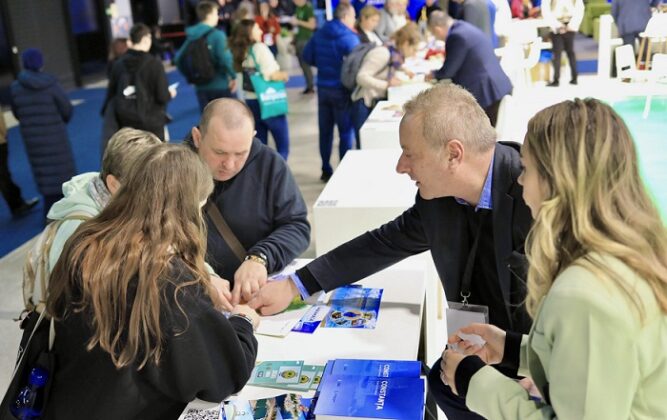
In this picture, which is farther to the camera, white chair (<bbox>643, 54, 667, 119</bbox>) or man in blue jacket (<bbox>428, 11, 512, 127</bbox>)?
man in blue jacket (<bbox>428, 11, 512, 127</bbox>)

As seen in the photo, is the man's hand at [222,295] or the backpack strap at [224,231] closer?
the man's hand at [222,295]

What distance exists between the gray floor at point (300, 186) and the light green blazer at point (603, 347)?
2.96 m

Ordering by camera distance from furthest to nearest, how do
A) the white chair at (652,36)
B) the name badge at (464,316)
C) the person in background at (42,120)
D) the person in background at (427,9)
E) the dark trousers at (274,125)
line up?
the person in background at (427,9)
the dark trousers at (274,125)
the person in background at (42,120)
the white chair at (652,36)
the name badge at (464,316)

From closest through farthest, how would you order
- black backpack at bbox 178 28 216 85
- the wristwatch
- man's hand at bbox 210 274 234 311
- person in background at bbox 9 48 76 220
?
man's hand at bbox 210 274 234 311 → the wristwatch → person in background at bbox 9 48 76 220 → black backpack at bbox 178 28 216 85

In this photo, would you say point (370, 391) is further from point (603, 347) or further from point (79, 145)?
point (79, 145)

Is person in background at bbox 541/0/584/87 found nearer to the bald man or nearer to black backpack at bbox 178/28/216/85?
the bald man

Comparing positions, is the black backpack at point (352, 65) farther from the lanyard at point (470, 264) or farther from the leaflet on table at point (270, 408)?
the leaflet on table at point (270, 408)

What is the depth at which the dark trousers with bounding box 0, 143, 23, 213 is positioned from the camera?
5891 millimetres

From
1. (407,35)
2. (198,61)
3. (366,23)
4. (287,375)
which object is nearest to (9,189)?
(198,61)

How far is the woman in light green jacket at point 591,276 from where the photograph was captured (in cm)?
113

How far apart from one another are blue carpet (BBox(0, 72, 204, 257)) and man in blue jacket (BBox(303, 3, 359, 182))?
8.77 feet

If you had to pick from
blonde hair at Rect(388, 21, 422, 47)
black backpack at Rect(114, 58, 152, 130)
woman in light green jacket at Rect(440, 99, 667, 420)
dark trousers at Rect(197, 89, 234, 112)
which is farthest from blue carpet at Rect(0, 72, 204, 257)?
woman in light green jacket at Rect(440, 99, 667, 420)

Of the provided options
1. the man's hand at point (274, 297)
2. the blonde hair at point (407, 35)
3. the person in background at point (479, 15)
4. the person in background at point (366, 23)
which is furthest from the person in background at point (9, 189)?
the man's hand at point (274, 297)

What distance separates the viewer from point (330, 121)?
6730 mm
